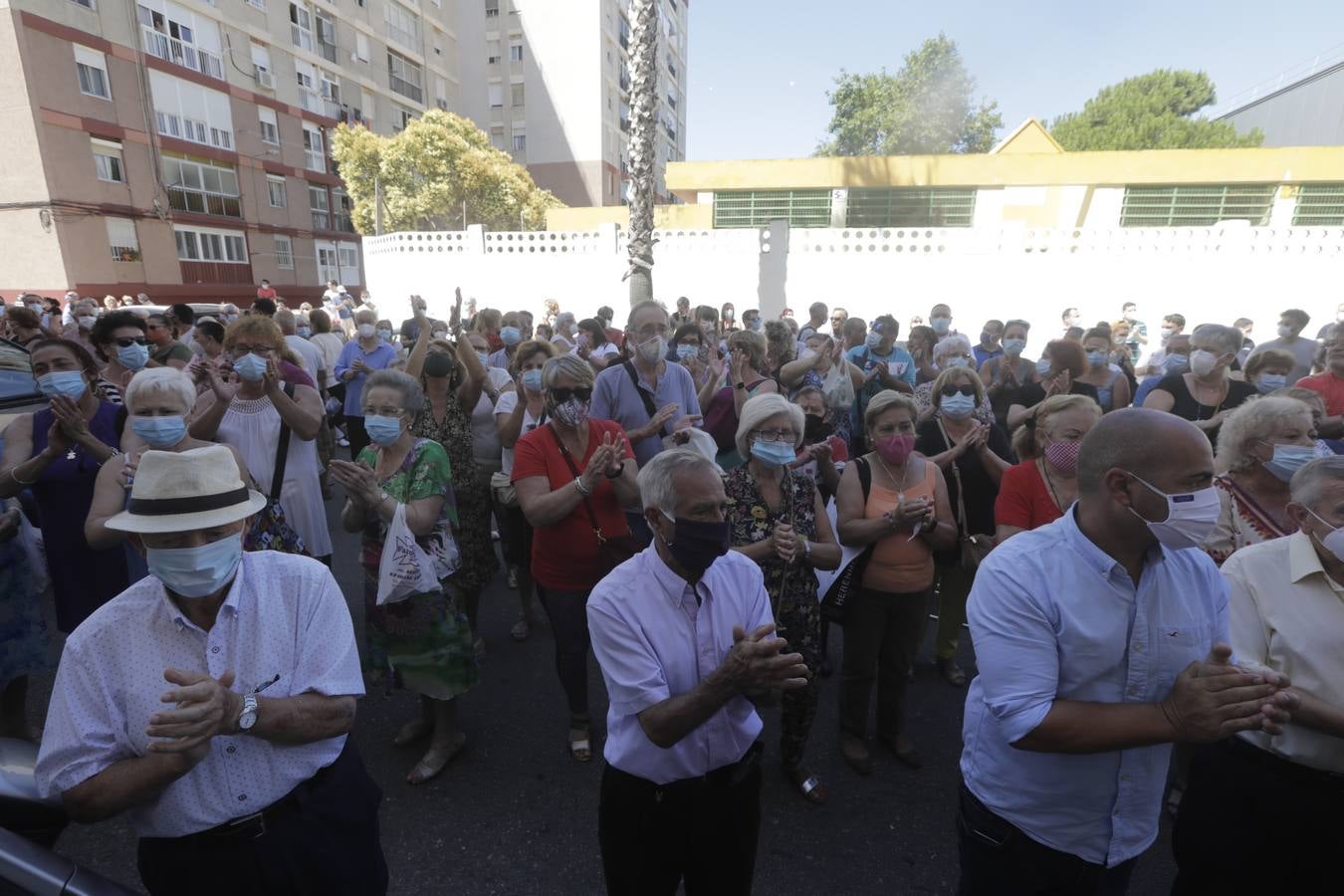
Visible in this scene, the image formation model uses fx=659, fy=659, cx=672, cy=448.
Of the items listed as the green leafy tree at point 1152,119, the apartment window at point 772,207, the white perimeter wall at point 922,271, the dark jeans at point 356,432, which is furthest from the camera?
the green leafy tree at point 1152,119

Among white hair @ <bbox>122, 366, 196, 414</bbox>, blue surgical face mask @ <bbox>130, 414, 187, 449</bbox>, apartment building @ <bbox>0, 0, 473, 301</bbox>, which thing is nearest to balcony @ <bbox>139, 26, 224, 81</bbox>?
apartment building @ <bbox>0, 0, 473, 301</bbox>

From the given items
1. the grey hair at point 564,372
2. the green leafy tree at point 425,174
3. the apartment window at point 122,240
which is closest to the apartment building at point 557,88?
the green leafy tree at point 425,174

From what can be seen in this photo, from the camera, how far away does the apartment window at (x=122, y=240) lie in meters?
22.5

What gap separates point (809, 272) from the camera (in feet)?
55.0

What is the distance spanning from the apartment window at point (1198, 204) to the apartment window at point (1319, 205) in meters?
0.81

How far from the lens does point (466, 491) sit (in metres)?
4.50

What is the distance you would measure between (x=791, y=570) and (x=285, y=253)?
109 ft

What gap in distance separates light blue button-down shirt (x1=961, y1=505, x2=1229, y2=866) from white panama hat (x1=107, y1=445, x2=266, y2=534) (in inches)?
80.7

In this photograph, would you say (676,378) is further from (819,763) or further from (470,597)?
(819,763)

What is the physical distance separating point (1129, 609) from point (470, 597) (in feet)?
11.9

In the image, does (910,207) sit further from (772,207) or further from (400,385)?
(400,385)

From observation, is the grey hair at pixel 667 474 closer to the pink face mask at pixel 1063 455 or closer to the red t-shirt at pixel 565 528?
the red t-shirt at pixel 565 528

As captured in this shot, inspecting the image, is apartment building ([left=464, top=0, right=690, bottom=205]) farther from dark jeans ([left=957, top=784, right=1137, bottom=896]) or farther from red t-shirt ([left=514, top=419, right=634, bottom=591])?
dark jeans ([left=957, top=784, right=1137, bottom=896])

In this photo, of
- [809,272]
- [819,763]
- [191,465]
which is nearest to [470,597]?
[819,763]
